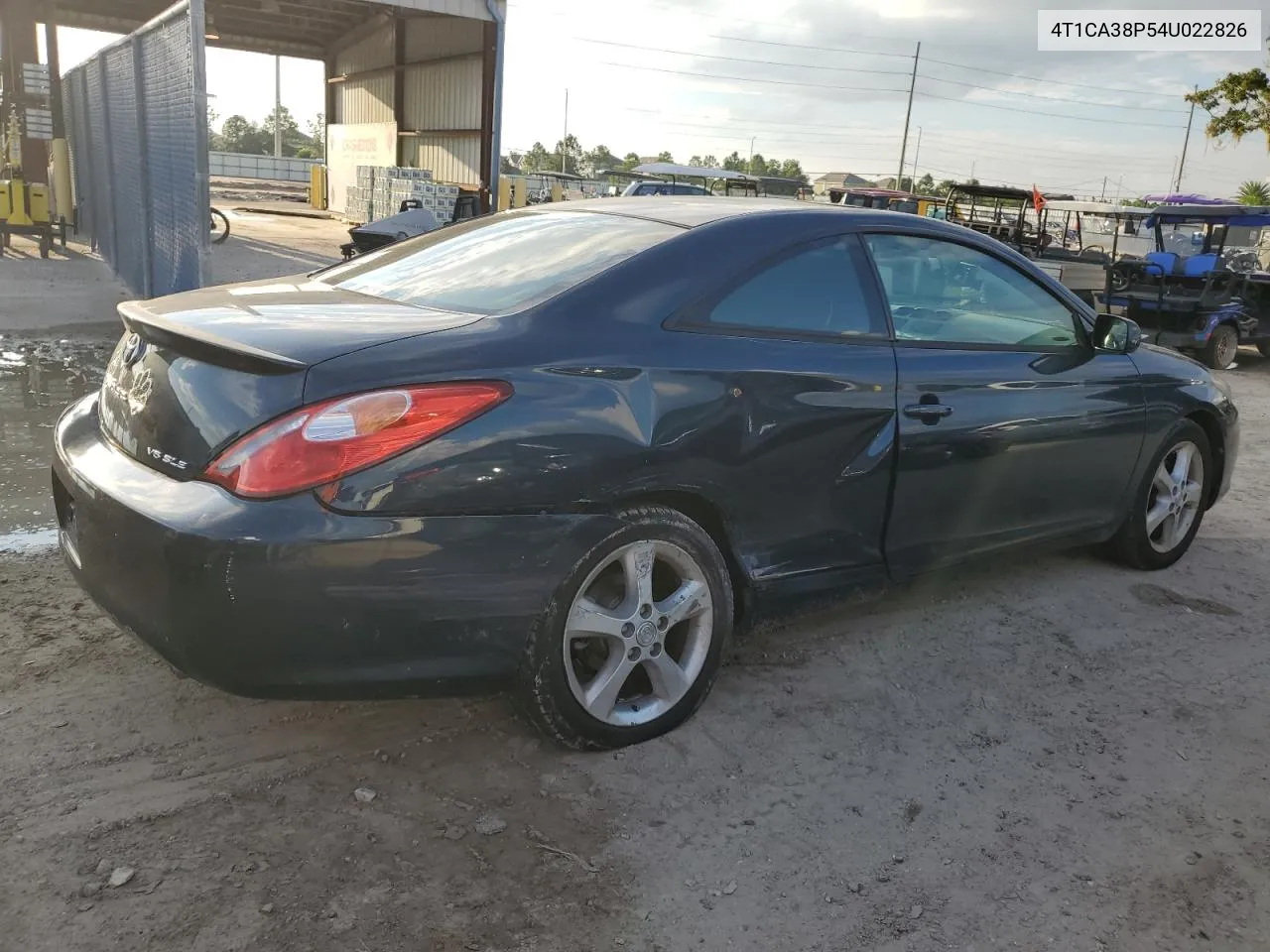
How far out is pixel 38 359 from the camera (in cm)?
772

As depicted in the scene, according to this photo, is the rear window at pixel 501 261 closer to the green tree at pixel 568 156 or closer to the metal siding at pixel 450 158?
the metal siding at pixel 450 158

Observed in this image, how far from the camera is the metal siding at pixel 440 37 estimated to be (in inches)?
956

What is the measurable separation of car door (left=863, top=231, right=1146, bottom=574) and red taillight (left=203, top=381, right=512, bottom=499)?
1.65 m

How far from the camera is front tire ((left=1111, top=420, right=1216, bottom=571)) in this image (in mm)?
4387

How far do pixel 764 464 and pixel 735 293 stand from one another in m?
0.50

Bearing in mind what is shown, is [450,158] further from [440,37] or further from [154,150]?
[154,150]

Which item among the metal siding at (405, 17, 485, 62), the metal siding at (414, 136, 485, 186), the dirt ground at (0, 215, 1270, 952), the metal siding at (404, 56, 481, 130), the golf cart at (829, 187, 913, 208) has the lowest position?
the dirt ground at (0, 215, 1270, 952)

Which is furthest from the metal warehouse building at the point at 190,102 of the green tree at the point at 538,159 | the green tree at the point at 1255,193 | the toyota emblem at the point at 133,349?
the green tree at the point at 538,159

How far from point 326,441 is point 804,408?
1405mm

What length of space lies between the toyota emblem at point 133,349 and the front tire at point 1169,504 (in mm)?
3833

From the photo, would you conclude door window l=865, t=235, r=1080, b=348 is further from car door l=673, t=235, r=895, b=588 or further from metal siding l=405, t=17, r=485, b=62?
metal siding l=405, t=17, r=485, b=62

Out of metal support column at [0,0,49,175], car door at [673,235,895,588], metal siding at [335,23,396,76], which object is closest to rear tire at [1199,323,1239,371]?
car door at [673,235,895,588]

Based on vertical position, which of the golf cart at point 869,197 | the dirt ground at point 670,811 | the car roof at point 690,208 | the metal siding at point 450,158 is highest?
the metal siding at point 450,158

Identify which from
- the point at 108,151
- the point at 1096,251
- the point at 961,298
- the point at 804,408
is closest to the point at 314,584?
the point at 804,408
